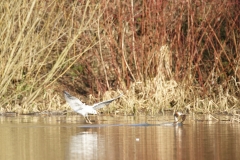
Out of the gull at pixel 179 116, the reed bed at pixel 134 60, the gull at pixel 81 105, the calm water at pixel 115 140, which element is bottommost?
the calm water at pixel 115 140

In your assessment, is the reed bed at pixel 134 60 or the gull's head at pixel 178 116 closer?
the gull's head at pixel 178 116

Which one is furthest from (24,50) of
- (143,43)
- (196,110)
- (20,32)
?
(196,110)

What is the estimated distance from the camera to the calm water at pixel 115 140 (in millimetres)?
8711

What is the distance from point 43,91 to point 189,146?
751 cm

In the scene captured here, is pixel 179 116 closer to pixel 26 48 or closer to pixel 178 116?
pixel 178 116

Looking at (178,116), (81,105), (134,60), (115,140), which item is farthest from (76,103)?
(134,60)

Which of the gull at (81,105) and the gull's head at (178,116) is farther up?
the gull at (81,105)

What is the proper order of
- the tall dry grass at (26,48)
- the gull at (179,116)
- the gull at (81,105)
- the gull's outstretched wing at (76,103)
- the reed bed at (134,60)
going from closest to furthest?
the gull at (179,116) → the gull at (81,105) → the gull's outstretched wing at (76,103) → the reed bed at (134,60) → the tall dry grass at (26,48)

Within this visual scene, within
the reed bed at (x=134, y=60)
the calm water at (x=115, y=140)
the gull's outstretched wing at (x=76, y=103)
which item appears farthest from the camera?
the reed bed at (x=134, y=60)

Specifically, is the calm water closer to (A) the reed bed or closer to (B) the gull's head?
(B) the gull's head

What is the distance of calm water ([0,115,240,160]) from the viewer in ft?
28.6

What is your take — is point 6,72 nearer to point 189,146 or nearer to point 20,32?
point 20,32

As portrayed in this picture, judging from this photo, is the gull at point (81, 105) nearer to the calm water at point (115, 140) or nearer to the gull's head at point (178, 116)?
the calm water at point (115, 140)

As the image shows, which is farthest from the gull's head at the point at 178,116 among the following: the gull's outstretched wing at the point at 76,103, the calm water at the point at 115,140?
the gull's outstretched wing at the point at 76,103
